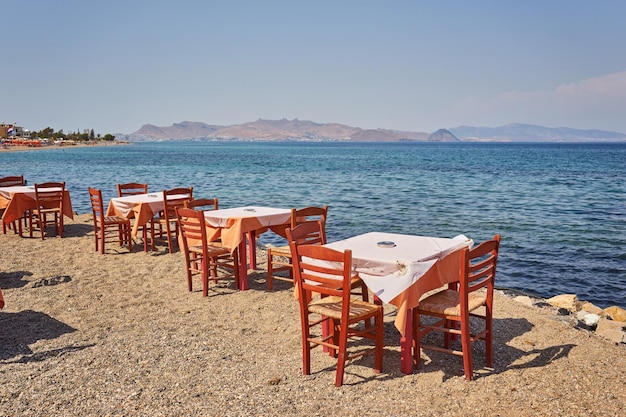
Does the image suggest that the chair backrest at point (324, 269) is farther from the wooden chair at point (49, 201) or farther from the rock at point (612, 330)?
the wooden chair at point (49, 201)

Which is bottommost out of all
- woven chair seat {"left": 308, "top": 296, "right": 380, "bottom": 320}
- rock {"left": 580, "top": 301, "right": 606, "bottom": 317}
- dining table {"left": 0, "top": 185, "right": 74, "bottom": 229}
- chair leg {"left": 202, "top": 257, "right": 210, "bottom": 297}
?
rock {"left": 580, "top": 301, "right": 606, "bottom": 317}

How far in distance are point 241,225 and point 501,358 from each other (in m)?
3.85

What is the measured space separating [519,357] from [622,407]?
43.1 inches

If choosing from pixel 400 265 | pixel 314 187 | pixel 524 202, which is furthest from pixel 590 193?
pixel 400 265

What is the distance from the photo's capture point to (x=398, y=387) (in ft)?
15.2

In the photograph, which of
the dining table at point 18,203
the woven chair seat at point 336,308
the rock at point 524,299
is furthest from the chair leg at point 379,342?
the dining table at point 18,203

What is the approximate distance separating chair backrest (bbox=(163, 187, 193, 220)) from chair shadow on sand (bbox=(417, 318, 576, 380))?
5971mm

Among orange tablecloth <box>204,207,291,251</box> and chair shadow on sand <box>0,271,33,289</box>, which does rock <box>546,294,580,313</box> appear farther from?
chair shadow on sand <box>0,271,33,289</box>

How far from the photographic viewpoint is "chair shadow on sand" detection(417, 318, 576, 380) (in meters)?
4.99

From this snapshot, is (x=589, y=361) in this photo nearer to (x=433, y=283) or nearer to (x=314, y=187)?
(x=433, y=283)

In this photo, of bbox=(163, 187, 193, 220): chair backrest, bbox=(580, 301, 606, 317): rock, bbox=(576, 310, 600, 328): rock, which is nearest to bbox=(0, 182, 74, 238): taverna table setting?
bbox=(163, 187, 193, 220): chair backrest

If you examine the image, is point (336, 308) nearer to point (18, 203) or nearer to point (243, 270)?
point (243, 270)

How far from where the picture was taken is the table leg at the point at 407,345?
473 cm

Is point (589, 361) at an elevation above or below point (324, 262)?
below
